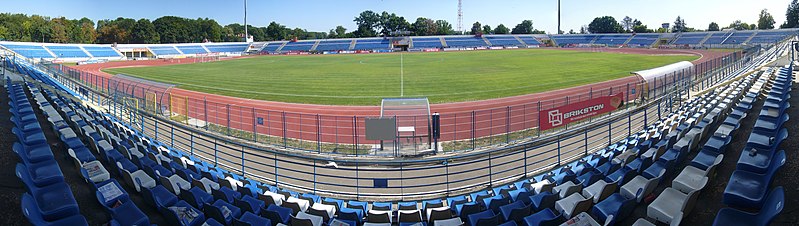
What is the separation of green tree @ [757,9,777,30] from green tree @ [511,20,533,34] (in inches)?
2438

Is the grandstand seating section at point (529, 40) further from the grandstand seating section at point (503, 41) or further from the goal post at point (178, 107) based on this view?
the goal post at point (178, 107)

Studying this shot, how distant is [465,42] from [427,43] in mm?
9624

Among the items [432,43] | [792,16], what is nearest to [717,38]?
[792,16]

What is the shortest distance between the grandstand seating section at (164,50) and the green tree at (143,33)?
12.7 meters

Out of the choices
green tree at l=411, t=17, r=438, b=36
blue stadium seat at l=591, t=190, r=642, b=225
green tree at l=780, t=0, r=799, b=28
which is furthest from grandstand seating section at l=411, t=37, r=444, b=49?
blue stadium seat at l=591, t=190, r=642, b=225

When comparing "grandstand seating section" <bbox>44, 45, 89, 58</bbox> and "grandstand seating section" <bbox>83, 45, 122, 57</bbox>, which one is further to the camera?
"grandstand seating section" <bbox>83, 45, 122, 57</bbox>

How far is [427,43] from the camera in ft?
336

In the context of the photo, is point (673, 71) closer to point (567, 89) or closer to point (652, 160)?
point (567, 89)

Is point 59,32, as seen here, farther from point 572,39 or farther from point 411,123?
point 572,39

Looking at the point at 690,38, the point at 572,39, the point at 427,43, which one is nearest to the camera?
the point at 690,38

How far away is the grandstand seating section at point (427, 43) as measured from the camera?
3892 inches

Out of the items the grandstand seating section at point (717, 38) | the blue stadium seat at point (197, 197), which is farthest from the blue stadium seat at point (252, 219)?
the grandstand seating section at point (717, 38)

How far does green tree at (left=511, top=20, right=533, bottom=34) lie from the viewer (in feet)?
479

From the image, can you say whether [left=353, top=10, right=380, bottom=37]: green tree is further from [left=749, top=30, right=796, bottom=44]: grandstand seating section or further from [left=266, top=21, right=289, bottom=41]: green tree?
[left=749, top=30, right=796, bottom=44]: grandstand seating section
